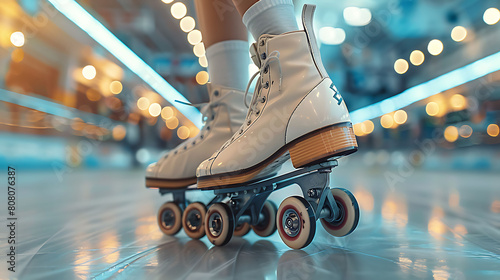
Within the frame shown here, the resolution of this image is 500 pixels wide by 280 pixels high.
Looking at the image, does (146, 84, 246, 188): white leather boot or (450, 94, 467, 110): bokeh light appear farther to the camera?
(450, 94, 467, 110): bokeh light

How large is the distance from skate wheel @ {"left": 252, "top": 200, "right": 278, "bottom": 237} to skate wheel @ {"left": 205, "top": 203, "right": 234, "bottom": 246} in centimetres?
12

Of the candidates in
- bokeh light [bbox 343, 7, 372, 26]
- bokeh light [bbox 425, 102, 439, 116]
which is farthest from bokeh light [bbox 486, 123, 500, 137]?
bokeh light [bbox 343, 7, 372, 26]

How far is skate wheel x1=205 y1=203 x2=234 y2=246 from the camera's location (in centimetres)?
57

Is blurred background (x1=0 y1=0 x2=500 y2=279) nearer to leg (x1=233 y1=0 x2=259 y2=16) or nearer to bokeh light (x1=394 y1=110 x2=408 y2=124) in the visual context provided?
bokeh light (x1=394 y1=110 x2=408 y2=124)

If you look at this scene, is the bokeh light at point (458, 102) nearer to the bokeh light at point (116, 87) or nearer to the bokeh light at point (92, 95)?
the bokeh light at point (116, 87)

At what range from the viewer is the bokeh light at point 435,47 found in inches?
173

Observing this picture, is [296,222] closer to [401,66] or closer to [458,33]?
[458,33]

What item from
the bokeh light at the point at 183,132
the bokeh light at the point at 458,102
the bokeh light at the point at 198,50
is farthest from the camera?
the bokeh light at the point at 183,132

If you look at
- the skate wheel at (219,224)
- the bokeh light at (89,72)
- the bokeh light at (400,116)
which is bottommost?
the skate wheel at (219,224)

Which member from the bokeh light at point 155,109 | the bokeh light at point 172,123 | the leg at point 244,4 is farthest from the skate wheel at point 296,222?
the bokeh light at point 172,123

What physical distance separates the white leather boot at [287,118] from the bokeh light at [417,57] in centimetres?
494

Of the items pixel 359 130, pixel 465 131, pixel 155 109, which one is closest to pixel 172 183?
pixel 155 109

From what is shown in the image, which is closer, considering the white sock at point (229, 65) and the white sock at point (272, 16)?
the white sock at point (272, 16)

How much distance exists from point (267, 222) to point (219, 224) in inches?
5.0
